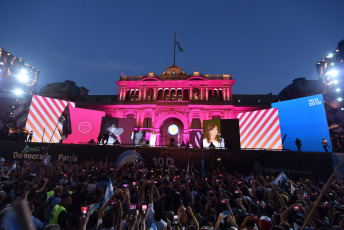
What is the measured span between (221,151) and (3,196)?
13693 mm

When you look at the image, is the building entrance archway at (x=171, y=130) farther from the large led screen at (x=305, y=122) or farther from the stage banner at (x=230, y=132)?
the large led screen at (x=305, y=122)

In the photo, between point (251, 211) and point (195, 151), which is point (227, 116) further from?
point (251, 211)

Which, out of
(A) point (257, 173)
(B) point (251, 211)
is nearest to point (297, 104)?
(A) point (257, 173)

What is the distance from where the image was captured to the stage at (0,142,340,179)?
13.3m

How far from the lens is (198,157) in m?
15.2

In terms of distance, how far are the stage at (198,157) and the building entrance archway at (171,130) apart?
59.2 ft

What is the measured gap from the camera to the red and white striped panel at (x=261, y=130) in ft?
67.1

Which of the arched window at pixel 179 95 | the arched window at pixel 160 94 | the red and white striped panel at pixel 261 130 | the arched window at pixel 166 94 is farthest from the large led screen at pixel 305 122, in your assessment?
the arched window at pixel 160 94

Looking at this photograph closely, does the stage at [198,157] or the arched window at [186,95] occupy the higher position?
the arched window at [186,95]

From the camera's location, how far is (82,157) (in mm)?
16141

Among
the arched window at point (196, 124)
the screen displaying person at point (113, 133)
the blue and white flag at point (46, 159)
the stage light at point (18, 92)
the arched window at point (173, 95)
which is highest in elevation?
the arched window at point (173, 95)

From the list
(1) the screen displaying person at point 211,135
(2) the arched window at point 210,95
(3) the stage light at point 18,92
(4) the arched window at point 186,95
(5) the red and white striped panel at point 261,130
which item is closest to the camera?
(5) the red and white striped panel at point 261,130

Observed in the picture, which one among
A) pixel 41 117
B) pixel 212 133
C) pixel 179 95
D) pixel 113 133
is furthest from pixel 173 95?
pixel 41 117

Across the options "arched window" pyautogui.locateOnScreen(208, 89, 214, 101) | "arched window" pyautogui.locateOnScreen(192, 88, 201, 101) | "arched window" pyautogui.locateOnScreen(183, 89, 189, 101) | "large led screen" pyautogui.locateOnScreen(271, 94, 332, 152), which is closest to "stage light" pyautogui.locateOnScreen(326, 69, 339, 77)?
"large led screen" pyautogui.locateOnScreen(271, 94, 332, 152)
